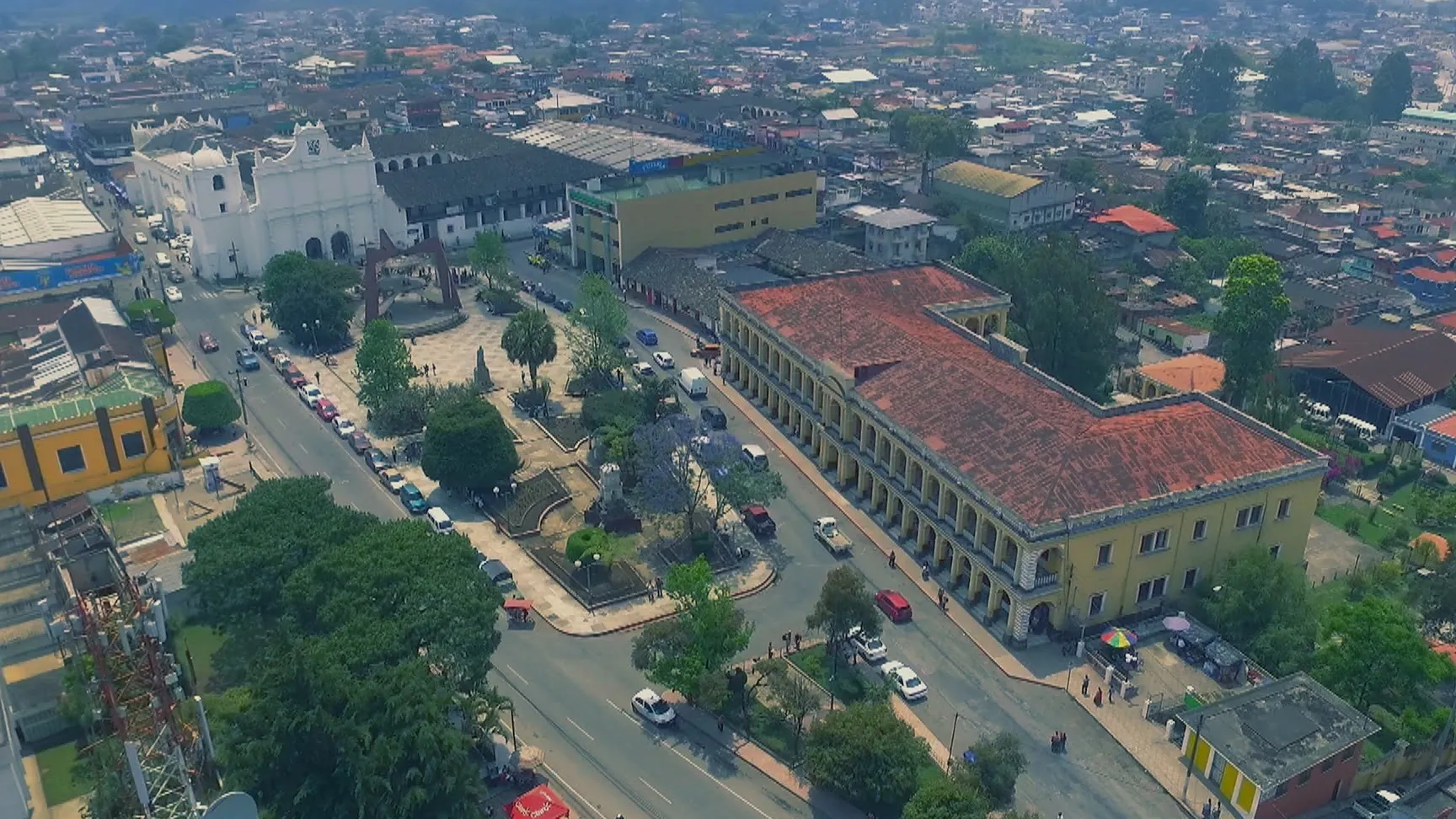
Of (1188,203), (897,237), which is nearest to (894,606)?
(897,237)

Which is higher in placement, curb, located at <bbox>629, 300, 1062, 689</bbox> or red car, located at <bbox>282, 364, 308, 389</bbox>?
red car, located at <bbox>282, 364, 308, 389</bbox>

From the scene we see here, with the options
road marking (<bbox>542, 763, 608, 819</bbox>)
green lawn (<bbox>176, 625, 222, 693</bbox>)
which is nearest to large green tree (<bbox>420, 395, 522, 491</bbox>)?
green lawn (<bbox>176, 625, 222, 693</bbox>)

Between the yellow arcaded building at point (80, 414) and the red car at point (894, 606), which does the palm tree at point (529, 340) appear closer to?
the yellow arcaded building at point (80, 414)

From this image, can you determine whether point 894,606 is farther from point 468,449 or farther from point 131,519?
point 131,519

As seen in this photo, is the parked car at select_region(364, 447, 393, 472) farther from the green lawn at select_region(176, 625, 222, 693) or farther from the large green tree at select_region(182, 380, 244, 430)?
the green lawn at select_region(176, 625, 222, 693)

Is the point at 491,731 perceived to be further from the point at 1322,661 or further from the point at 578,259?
the point at 578,259

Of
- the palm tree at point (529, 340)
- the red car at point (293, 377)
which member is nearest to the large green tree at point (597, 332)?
the palm tree at point (529, 340)
